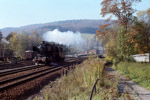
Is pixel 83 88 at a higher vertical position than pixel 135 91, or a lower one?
higher

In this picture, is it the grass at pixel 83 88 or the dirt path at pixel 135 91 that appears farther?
the grass at pixel 83 88

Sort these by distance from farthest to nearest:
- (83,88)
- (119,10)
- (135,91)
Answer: (119,10) → (83,88) → (135,91)

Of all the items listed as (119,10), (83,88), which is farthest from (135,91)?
(119,10)

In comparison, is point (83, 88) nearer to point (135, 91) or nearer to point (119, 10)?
point (135, 91)

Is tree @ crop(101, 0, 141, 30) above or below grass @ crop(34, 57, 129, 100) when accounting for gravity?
above

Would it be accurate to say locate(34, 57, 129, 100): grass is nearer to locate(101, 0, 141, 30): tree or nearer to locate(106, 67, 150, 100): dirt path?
locate(106, 67, 150, 100): dirt path

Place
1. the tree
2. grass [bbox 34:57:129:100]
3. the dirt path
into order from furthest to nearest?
the tree
grass [bbox 34:57:129:100]
the dirt path

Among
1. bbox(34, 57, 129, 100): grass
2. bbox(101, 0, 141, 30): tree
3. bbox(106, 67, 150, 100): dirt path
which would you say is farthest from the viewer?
bbox(101, 0, 141, 30): tree

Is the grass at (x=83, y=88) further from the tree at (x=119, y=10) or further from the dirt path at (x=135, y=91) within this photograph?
the tree at (x=119, y=10)

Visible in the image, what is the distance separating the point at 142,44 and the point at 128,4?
6.94m

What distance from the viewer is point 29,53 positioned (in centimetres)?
4703

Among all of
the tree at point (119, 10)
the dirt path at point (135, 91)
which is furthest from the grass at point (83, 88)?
the tree at point (119, 10)

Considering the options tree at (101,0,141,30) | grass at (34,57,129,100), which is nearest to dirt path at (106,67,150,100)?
grass at (34,57,129,100)

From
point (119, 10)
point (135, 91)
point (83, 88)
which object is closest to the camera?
point (135, 91)
